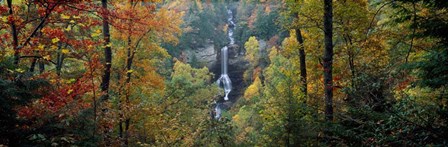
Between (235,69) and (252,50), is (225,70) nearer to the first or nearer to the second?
(235,69)

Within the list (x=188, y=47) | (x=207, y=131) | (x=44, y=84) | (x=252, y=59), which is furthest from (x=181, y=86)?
(x=188, y=47)

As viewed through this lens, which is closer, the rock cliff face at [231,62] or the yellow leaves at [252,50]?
the yellow leaves at [252,50]

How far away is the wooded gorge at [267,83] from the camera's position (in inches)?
187

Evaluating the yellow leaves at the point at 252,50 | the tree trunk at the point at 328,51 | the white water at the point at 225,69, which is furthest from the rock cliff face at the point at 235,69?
the tree trunk at the point at 328,51

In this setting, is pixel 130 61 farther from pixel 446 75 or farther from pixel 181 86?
pixel 446 75

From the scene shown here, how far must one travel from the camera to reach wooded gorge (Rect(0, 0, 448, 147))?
4746 mm

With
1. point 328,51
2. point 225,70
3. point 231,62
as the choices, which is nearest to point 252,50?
point 225,70

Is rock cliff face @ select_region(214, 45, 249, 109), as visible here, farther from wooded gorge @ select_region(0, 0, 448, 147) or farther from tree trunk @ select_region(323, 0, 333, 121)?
tree trunk @ select_region(323, 0, 333, 121)

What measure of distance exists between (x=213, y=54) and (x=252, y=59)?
12.5m

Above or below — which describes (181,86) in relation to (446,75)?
below

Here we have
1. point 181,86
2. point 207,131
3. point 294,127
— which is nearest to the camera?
point 294,127

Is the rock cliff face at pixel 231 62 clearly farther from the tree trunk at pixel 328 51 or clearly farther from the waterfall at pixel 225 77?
the tree trunk at pixel 328 51

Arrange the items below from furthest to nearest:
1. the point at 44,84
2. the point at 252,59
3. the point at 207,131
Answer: the point at 252,59 < the point at 207,131 < the point at 44,84

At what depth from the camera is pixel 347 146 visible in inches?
205
